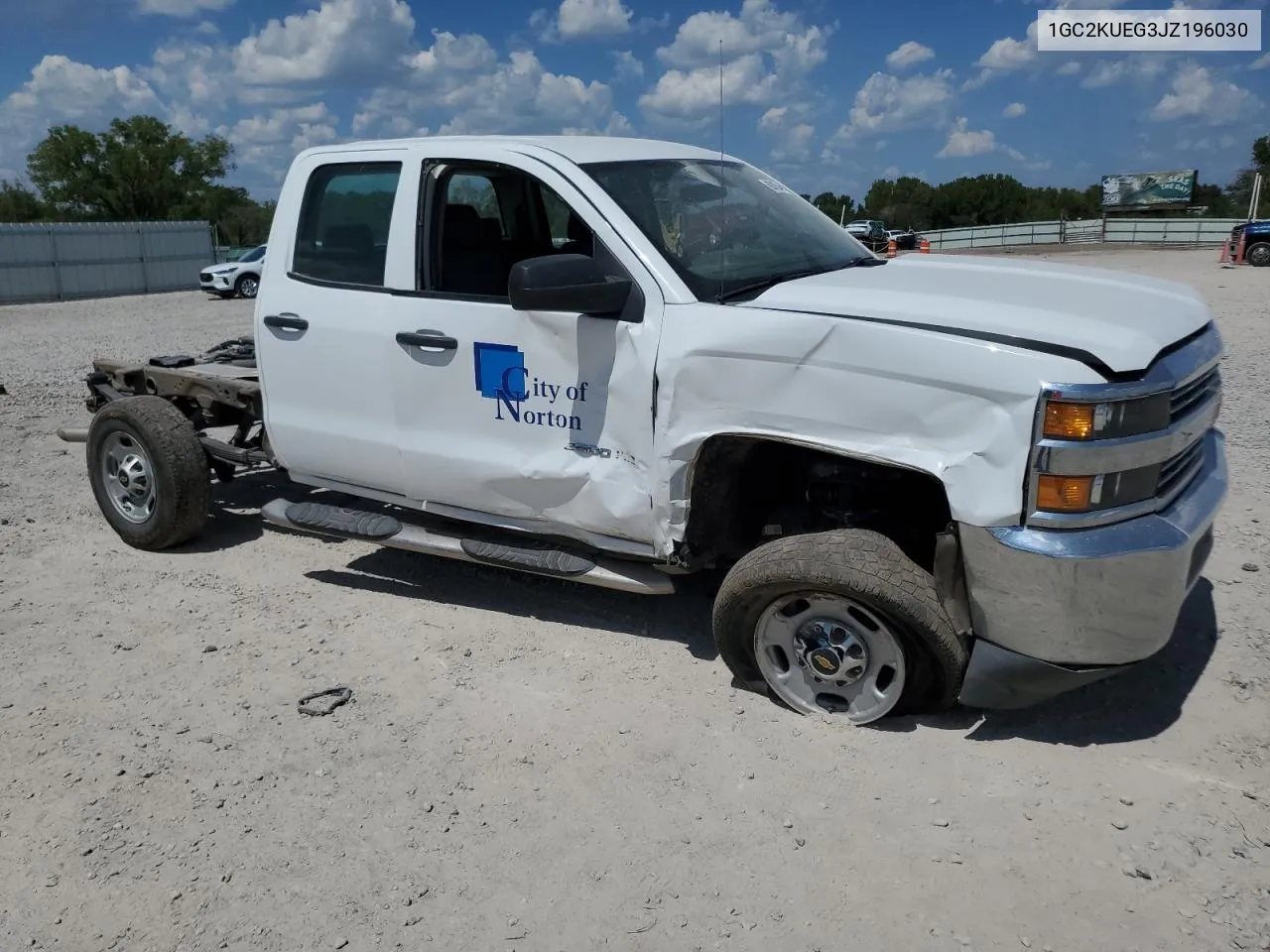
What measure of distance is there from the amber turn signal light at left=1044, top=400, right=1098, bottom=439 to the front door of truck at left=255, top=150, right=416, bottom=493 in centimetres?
272

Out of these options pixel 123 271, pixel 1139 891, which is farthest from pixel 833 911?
pixel 123 271

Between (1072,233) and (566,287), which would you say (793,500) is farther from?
(1072,233)

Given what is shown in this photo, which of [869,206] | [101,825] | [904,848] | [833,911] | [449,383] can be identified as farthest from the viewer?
[869,206]

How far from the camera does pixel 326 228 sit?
16.2 ft

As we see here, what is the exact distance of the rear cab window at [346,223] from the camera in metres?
4.70

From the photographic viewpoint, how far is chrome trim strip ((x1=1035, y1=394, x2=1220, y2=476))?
3.15 meters

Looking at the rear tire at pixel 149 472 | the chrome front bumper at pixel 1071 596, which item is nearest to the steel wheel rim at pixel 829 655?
the chrome front bumper at pixel 1071 596

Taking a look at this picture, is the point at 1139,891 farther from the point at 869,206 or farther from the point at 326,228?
the point at 869,206

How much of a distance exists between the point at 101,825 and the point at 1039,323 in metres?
3.35

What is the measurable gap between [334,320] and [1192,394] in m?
3.45

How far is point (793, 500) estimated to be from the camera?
14.1 feet

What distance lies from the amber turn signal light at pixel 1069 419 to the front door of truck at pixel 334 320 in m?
2.72

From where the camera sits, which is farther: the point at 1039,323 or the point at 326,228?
the point at 326,228

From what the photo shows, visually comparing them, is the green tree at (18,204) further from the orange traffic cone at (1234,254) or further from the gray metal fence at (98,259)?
the orange traffic cone at (1234,254)
